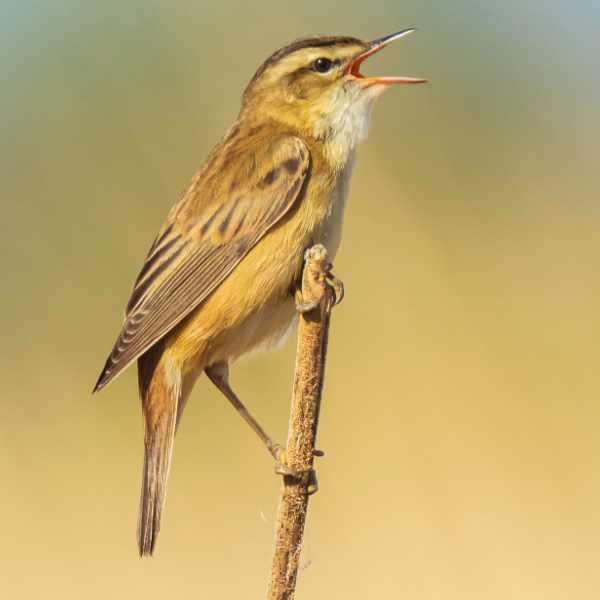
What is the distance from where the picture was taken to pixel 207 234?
3.75 meters

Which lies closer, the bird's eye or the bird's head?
the bird's head

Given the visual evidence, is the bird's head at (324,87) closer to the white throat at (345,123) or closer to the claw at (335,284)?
the white throat at (345,123)

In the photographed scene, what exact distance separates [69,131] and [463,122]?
264 centimetres

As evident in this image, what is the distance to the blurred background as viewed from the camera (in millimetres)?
5332

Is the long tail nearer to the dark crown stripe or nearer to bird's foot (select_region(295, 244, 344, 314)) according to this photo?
bird's foot (select_region(295, 244, 344, 314))

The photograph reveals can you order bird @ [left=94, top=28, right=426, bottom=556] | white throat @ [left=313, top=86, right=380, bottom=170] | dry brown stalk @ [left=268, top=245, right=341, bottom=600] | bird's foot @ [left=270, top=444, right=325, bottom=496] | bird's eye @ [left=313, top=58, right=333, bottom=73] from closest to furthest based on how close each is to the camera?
dry brown stalk @ [left=268, top=245, right=341, bottom=600] → bird's foot @ [left=270, top=444, right=325, bottom=496] → bird @ [left=94, top=28, right=426, bottom=556] → white throat @ [left=313, top=86, right=380, bottom=170] → bird's eye @ [left=313, top=58, right=333, bottom=73]

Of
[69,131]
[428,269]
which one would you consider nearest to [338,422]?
[428,269]

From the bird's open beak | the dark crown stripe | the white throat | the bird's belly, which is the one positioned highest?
the dark crown stripe

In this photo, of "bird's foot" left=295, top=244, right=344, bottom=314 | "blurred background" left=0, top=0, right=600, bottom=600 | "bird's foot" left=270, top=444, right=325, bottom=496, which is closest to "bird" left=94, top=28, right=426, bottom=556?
"bird's foot" left=270, top=444, right=325, bottom=496

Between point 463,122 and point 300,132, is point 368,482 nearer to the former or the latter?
point 300,132

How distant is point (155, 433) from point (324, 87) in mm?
1477

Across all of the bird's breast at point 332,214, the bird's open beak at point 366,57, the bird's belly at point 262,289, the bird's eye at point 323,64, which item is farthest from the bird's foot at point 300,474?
the bird's eye at point 323,64

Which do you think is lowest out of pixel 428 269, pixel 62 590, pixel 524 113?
pixel 62 590

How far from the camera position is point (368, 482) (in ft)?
17.9
